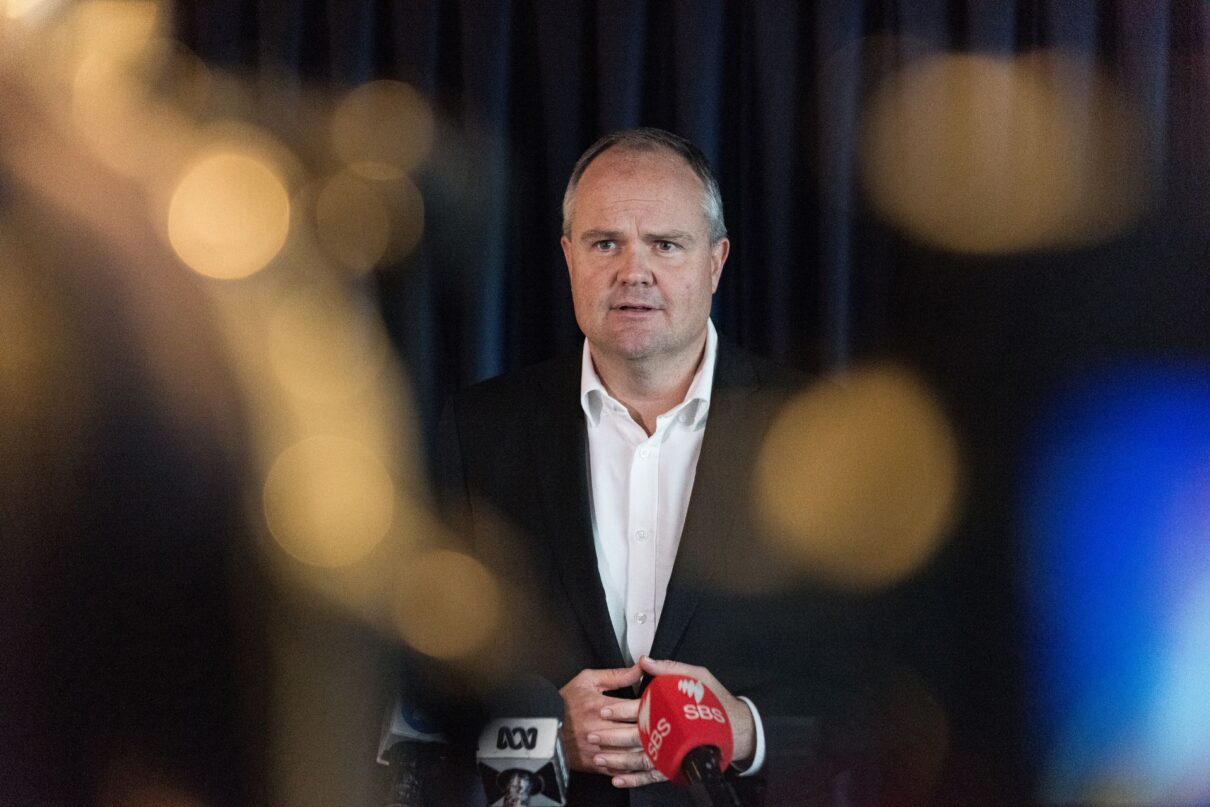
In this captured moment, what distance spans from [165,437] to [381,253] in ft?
2.09

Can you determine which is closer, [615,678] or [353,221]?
[615,678]

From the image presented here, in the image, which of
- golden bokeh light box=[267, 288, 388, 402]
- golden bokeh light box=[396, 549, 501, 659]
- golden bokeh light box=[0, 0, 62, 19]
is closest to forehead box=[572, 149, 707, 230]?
golden bokeh light box=[267, 288, 388, 402]

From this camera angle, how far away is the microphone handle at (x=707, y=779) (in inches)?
47.5

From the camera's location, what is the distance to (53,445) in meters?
2.29

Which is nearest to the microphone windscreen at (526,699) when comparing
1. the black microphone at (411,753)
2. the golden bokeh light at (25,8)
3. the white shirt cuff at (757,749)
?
the black microphone at (411,753)

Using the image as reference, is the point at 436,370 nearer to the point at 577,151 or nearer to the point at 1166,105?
the point at 577,151

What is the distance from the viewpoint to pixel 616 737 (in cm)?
173

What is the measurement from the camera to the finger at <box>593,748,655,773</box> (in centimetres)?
174

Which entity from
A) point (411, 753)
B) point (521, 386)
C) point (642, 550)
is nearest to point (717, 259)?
point (521, 386)

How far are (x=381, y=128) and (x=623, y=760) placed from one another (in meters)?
1.37

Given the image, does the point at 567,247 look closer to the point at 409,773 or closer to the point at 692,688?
the point at 692,688

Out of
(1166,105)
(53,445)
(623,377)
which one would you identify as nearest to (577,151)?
(623,377)

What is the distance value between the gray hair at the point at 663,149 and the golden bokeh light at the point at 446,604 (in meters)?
0.69

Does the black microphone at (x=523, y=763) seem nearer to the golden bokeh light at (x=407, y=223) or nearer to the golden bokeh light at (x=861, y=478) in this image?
the golden bokeh light at (x=861, y=478)
